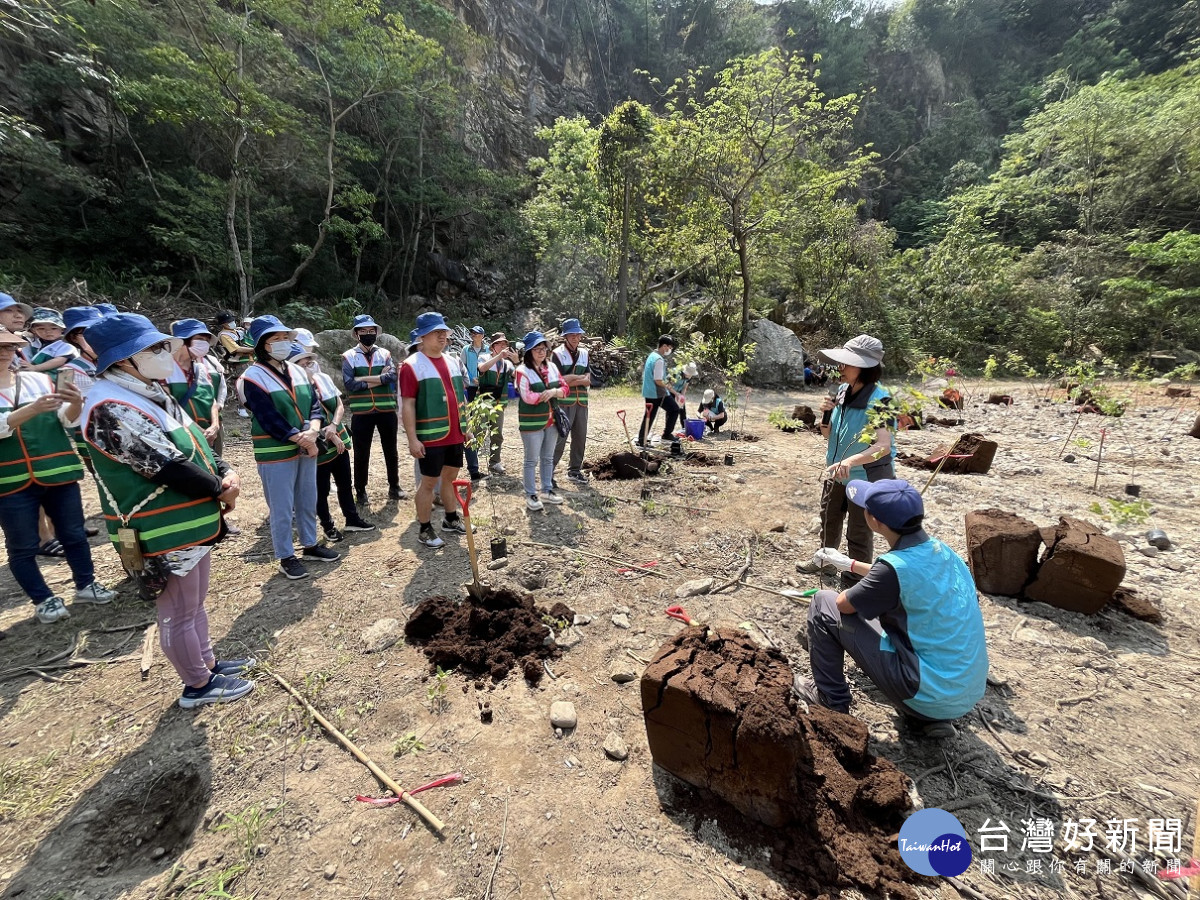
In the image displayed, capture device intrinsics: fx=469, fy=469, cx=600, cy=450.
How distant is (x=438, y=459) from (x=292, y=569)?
63.2 inches

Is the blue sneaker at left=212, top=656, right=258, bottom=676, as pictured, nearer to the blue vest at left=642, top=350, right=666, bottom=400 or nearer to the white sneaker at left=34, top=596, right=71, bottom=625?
the white sneaker at left=34, top=596, right=71, bottom=625

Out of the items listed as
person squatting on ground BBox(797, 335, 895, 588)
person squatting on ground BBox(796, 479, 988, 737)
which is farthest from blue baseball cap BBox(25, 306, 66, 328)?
person squatting on ground BBox(796, 479, 988, 737)

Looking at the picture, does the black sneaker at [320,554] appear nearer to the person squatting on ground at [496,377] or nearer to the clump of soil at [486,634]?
the clump of soil at [486,634]

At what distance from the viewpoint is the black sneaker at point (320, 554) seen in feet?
14.9

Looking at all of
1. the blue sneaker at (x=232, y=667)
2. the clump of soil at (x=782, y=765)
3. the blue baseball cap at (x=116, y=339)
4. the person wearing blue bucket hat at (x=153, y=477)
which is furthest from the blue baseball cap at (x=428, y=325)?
the clump of soil at (x=782, y=765)

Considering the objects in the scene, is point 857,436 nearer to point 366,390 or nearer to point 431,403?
point 431,403

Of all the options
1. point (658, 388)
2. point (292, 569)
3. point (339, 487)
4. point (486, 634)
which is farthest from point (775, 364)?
point (292, 569)

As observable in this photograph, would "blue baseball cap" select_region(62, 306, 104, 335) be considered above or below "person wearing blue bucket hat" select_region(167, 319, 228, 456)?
above

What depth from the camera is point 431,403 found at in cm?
441

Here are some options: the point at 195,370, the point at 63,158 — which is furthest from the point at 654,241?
the point at 63,158

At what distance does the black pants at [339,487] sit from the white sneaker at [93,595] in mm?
1642

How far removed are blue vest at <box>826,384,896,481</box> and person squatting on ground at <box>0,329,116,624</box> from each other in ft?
18.3

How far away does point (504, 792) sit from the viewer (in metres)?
2.37

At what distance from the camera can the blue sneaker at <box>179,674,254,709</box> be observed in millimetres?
2875
